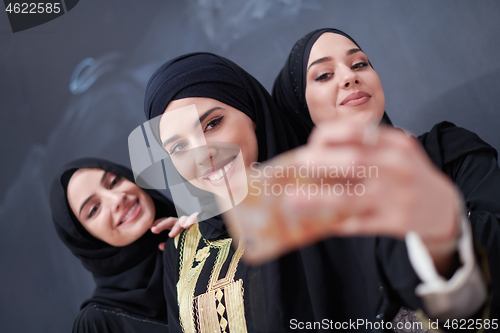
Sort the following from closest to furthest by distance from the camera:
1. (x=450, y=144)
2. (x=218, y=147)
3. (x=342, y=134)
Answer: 1. (x=342, y=134)
2. (x=218, y=147)
3. (x=450, y=144)

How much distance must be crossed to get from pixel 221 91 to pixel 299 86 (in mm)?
286

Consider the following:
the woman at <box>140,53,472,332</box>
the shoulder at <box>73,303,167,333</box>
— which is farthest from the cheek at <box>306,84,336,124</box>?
the shoulder at <box>73,303,167,333</box>

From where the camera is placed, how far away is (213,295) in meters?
0.85

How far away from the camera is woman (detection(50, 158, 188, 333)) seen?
3.88ft

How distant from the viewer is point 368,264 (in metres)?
0.57

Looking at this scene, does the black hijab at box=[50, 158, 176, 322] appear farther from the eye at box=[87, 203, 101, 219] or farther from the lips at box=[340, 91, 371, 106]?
the lips at box=[340, 91, 371, 106]

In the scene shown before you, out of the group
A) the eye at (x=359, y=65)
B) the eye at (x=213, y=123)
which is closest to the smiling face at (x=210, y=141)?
the eye at (x=213, y=123)

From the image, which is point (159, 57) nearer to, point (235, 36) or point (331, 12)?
point (235, 36)

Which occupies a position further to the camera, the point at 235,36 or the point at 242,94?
the point at 235,36

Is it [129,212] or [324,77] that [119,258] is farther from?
[324,77]

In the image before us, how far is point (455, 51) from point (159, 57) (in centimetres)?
119

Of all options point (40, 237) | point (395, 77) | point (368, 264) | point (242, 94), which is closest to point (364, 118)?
point (242, 94)

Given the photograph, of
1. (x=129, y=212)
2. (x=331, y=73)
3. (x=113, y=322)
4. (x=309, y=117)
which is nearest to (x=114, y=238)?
(x=129, y=212)

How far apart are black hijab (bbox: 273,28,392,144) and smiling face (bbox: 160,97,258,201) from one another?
27 centimetres
